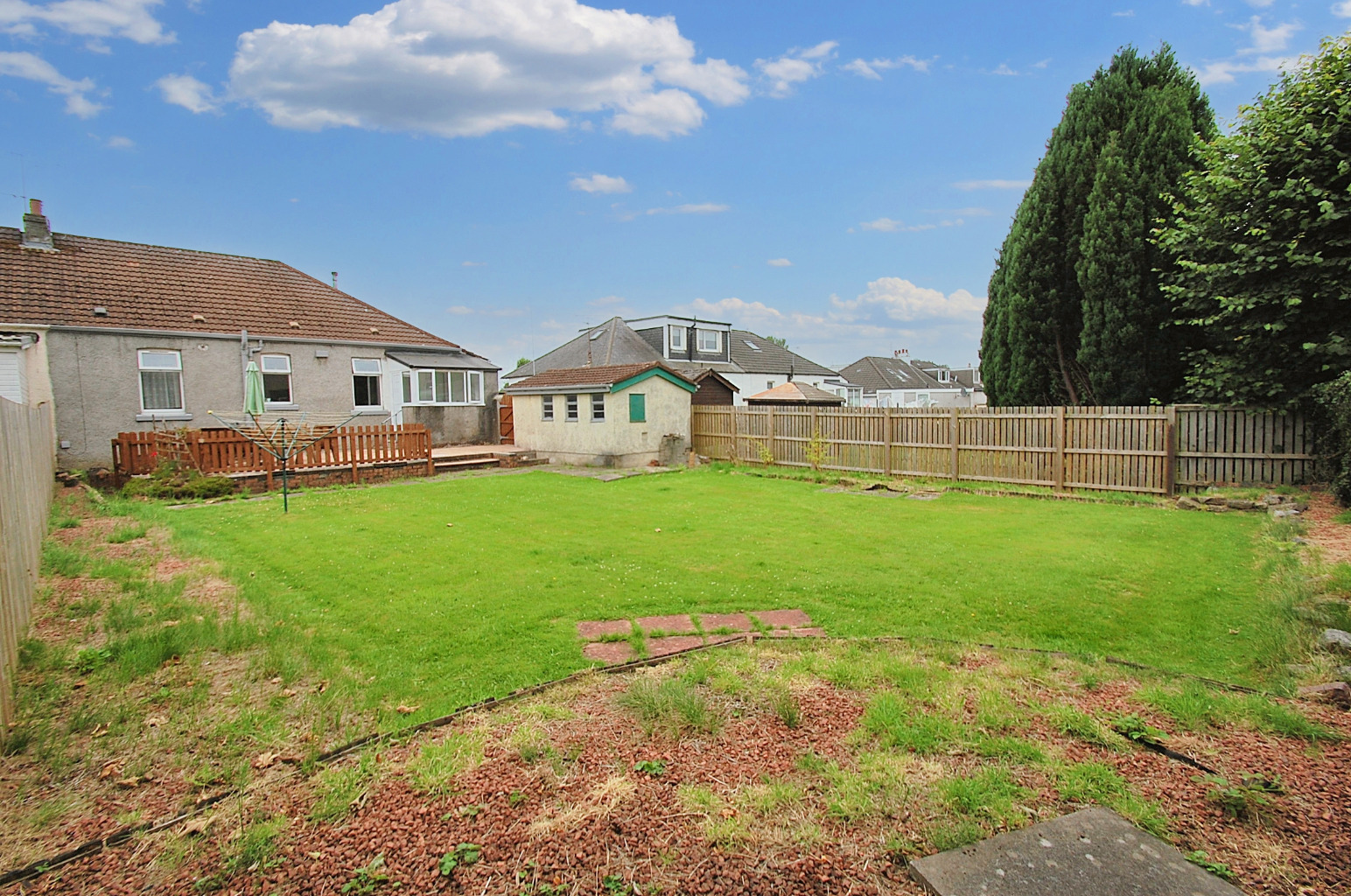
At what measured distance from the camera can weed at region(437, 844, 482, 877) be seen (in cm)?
249

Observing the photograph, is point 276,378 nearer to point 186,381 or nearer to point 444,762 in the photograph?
point 186,381

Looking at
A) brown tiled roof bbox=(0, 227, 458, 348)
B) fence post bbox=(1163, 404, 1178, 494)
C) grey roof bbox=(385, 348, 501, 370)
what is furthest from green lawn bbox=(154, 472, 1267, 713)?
grey roof bbox=(385, 348, 501, 370)

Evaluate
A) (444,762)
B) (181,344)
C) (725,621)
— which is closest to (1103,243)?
(725,621)

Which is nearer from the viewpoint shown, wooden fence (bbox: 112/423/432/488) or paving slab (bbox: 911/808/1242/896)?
paving slab (bbox: 911/808/1242/896)

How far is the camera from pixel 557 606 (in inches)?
235

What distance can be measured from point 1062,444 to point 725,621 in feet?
37.1

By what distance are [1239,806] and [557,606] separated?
476 centimetres

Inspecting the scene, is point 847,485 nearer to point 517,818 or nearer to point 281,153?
point 517,818

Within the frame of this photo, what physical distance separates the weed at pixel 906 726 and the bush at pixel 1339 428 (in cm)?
1023

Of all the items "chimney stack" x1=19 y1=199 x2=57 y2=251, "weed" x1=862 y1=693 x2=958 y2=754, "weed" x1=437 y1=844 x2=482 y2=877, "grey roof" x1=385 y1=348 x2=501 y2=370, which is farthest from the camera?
"grey roof" x1=385 y1=348 x2=501 y2=370

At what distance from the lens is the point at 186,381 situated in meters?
17.3

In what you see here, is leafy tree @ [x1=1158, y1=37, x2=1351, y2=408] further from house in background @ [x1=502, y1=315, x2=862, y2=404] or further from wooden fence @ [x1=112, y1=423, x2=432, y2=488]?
wooden fence @ [x1=112, y1=423, x2=432, y2=488]

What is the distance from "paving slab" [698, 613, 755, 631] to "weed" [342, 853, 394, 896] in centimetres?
322

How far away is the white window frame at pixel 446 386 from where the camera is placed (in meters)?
22.8
